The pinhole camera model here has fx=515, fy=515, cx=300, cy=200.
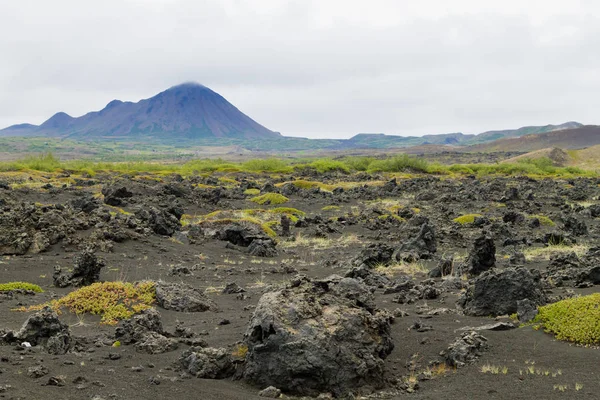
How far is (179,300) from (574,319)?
32.6 feet

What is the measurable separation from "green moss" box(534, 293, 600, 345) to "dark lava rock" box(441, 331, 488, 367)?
5.22ft

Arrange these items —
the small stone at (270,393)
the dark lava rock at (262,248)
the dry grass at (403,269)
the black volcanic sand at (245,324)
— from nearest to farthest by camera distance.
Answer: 1. the black volcanic sand at (245,324)
2. the small stone at (270,393)
3. the dry grass at (403,269)
4. the dark lava rock at (262,248)

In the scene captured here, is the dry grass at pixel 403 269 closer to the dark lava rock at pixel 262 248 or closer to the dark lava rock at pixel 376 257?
the dark lava rock at pixel 376 257

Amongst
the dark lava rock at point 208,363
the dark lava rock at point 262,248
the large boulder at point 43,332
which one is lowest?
the dark lava rock at point 262,248

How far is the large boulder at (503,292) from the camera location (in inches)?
474

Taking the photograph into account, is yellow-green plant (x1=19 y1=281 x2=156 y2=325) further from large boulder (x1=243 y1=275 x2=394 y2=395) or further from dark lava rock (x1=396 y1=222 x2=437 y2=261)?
dark lava rock (x1=396 y1=222 x2=437 y2=261)

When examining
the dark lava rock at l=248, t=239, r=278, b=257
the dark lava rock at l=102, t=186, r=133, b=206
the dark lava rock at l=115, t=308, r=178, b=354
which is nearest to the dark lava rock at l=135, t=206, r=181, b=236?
the dark lava rock at l=248, t=239, r=278, b=257

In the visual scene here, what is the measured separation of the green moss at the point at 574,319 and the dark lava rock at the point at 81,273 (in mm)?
13668

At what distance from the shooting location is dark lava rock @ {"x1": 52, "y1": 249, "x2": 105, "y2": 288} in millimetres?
17203

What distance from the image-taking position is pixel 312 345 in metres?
8.85

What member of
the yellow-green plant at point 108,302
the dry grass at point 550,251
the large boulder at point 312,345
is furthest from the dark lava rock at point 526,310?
the dry grass at point 550,251

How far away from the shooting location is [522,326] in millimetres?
11016

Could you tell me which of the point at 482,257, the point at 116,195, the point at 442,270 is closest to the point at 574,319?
the point at 482,257

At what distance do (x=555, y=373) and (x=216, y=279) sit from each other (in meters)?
13.4
